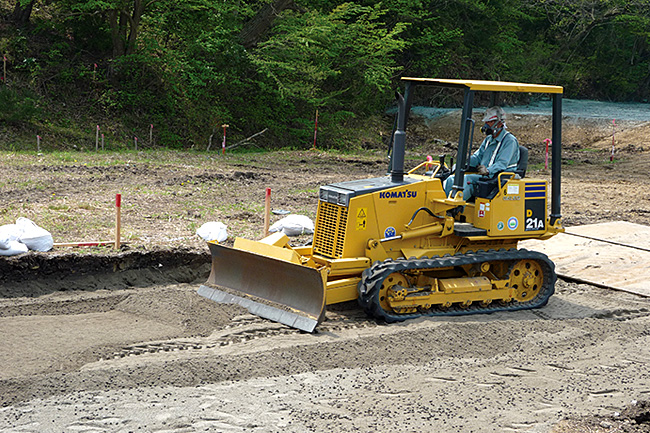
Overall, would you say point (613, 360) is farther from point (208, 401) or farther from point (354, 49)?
point (354, 49)

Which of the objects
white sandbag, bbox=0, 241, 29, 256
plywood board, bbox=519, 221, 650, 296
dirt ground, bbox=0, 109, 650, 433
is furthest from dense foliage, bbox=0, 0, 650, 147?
plywood board, bbox=519, 221, 650, 296

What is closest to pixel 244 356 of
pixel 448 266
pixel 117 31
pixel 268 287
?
pixel 268 287

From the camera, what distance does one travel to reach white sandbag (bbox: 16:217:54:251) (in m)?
8.68

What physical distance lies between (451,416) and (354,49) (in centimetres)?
2043

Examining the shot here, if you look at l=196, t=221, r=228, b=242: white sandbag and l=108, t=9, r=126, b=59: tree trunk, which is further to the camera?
l=108, t=9, r=126, b=59: tree trunk

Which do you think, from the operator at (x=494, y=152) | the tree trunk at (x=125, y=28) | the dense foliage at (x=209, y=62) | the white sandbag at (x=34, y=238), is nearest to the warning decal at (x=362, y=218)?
the operator at (x=494, y=152)

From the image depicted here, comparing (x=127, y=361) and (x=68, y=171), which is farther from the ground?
(x=68, y=171)

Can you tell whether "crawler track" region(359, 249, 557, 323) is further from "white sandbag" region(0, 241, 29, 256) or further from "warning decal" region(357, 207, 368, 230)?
"white sandbag" region(0, 241, 29, 256)

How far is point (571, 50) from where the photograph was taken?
119ft

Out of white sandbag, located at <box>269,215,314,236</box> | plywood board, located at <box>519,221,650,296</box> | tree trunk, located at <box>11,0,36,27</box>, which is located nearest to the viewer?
plywood board, located at <box>519,221,650,296</box>

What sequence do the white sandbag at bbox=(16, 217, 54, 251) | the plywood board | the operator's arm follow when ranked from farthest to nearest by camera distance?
the plywood board < the white sandbag at bbox=(16, 217, 54, 251) < the operator's arm

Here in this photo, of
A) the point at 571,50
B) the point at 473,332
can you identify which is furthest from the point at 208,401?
the point at 571,50

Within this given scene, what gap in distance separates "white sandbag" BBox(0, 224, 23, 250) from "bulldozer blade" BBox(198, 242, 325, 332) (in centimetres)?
234

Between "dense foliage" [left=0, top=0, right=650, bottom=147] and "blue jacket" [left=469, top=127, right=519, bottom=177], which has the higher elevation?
"dense foliage" [left=0, top=0, right=650, bottom=147]
